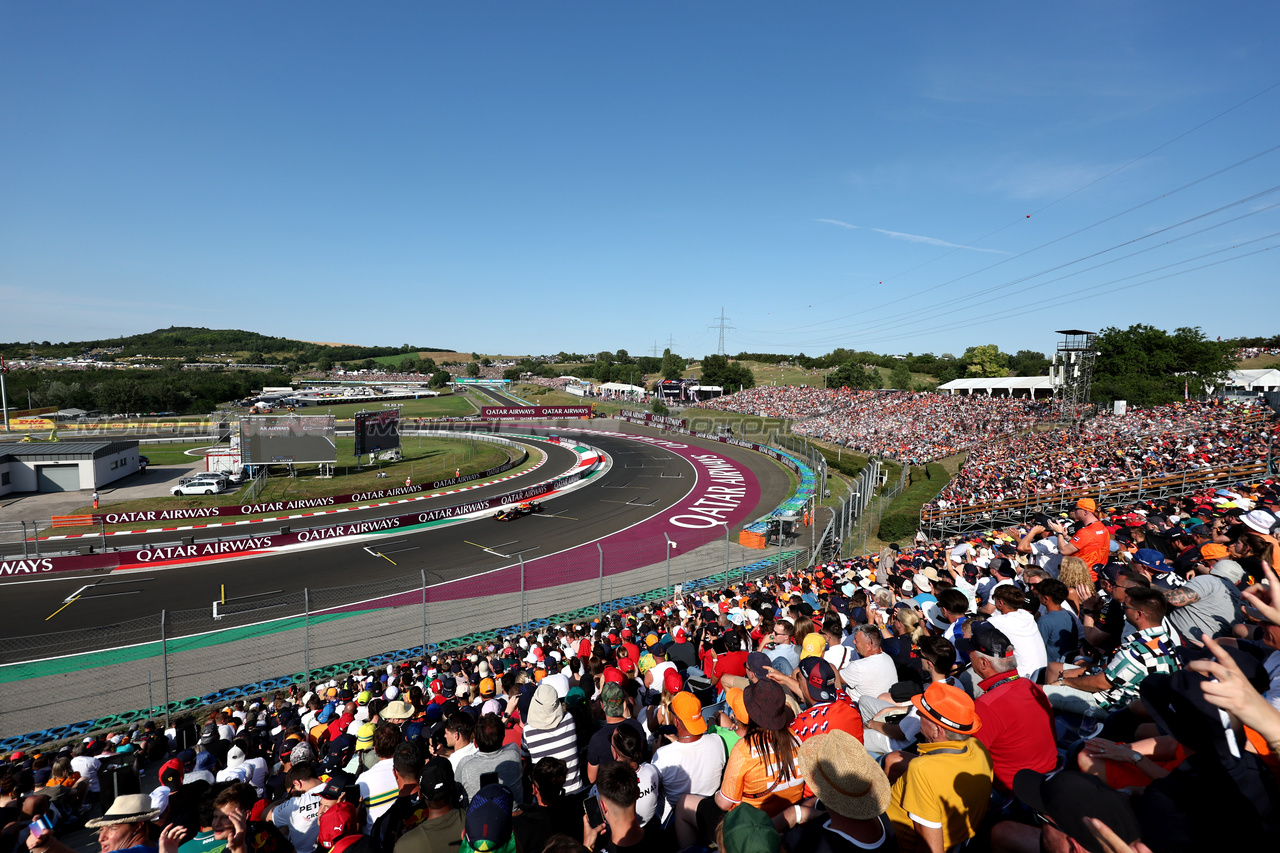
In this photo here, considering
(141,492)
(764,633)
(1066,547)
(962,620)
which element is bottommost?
(141,492)

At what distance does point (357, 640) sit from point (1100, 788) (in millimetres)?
16516

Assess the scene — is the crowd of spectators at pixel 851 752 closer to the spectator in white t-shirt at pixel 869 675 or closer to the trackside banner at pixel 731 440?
the spectator in white t-shirt at pixel 869 675

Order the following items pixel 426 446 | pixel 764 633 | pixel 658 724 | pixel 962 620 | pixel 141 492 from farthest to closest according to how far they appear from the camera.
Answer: pixel 426 446, pixel 141 492, pixel 764 633, pixel 962 620, pixel 658 724

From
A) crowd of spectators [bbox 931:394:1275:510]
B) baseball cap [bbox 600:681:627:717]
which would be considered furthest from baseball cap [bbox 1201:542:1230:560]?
crowd of spectators [bbox 931:394:1275:510]

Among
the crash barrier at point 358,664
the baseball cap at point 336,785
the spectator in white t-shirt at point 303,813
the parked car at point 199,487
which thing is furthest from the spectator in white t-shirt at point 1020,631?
the parked car at point 199,487

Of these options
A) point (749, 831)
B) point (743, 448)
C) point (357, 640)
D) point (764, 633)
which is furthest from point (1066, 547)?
point (743, 448)

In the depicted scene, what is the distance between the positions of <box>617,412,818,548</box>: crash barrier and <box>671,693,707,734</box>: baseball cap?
2121 centimetres

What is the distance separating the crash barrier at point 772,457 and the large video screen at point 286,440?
1101 inches

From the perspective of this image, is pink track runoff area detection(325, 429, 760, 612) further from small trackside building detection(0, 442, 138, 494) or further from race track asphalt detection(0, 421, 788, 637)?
small trackside building detection(0, 442, 138, 494)

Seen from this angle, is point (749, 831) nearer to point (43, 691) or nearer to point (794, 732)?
point (794, 732)

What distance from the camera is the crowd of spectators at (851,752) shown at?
98.2 inches

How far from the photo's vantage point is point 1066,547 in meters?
7.09

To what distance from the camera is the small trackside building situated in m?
36.0

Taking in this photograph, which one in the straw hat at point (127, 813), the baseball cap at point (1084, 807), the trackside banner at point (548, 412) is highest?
the baseball cap at point (1084, 807)
